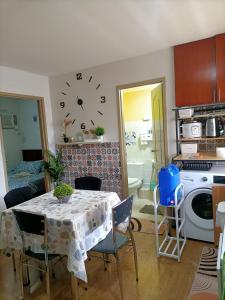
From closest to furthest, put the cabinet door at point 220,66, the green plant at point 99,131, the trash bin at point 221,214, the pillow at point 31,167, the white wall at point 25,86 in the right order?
the trash bin at point 221,214 → the cabinet door at point 220,66 → the white wall at point 25,86 → the green plant at point 99,131 → the pillow at point 31,167

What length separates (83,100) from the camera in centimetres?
360

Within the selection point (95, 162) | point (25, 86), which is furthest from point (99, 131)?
point (25, 86)

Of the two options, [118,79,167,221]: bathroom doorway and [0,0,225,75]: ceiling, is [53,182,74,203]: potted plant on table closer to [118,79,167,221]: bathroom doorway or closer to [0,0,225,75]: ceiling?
[0,0,225,75]: ceiling

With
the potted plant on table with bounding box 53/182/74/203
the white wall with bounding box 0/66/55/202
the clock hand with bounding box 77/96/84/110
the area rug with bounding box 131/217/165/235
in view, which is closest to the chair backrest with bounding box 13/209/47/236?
the potted plant on table with bounding box 53/182/74/203

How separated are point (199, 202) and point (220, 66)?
158 centimetres

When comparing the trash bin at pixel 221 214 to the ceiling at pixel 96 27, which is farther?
the trash bin at pixel 221 214

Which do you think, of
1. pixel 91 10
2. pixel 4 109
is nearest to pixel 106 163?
pixel 91 10

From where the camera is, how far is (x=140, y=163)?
14.9 feet

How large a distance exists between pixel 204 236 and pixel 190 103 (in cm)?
159

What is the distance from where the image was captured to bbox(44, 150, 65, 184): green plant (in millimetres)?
3685

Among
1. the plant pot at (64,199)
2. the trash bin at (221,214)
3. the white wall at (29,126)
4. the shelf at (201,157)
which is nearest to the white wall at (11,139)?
the white wall at (29,126)

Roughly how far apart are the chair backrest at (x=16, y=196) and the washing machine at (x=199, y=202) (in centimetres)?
186

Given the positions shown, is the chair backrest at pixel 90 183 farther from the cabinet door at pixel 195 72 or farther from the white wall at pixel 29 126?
the white wall at pixel 29 126

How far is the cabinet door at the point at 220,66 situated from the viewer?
2.51 metres
